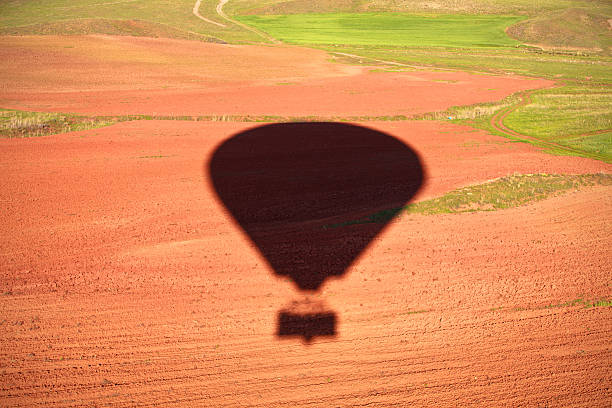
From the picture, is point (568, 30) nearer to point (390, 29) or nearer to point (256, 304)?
point (390, 29)

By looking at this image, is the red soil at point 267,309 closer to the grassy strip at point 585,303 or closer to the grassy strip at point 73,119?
the grassy strip at point 585,303

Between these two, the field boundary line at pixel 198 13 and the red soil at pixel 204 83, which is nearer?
the red soil at pixel 204 83

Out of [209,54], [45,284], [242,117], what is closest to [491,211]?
[45,284]

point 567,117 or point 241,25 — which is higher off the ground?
point 241,25

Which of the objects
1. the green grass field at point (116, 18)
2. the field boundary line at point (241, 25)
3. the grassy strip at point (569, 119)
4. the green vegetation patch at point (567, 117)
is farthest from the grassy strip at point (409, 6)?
the grassy strip at point (569, 119)

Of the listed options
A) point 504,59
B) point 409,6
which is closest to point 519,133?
point 504,59

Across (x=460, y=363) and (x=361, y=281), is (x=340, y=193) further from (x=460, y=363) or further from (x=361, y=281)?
(x=460, y=363)
